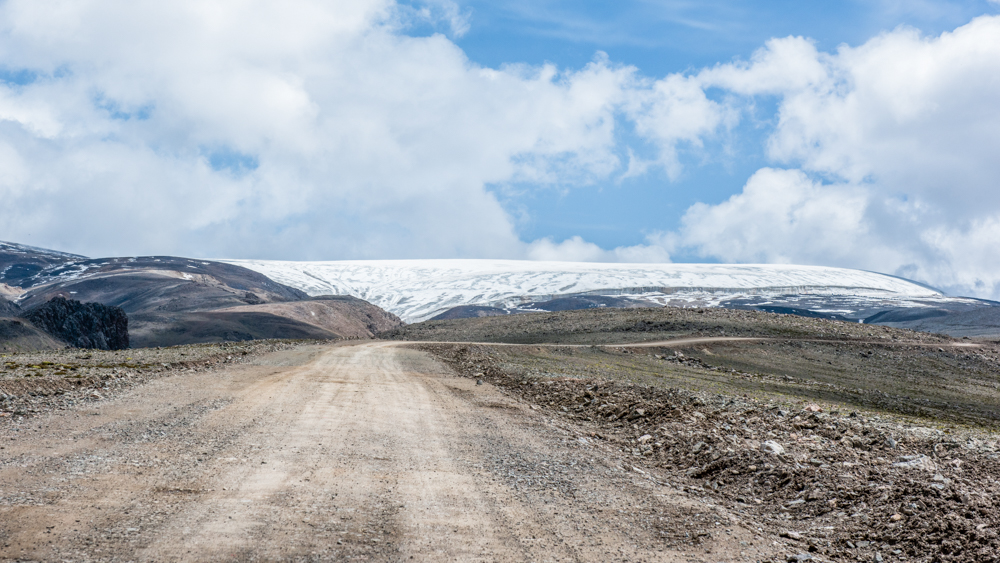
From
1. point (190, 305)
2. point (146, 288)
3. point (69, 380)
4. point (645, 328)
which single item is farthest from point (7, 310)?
point (146, 288)

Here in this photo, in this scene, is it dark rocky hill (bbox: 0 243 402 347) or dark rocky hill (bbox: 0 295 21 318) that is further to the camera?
dark rocky hill (bbox: 0 243 402 347)

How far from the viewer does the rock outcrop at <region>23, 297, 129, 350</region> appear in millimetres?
61312

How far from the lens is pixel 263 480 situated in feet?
26.4

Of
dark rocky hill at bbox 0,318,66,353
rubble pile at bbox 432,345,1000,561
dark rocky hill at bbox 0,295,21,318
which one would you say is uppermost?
rubble pile at bbox 432,345,1000,561

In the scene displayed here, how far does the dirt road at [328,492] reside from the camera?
19.6 feet

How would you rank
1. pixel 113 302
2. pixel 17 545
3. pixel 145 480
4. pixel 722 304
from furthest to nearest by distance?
pixel 722 304 → pixel 113 302 → pixel 145 480 → pixel 17 545

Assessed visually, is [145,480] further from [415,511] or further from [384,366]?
[384,366]

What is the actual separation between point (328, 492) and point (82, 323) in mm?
70326

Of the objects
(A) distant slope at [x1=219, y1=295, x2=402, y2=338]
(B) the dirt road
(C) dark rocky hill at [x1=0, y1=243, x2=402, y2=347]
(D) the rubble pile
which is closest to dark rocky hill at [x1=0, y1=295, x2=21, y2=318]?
(C) dark rocky hill at [x1=0, y1=243, x2=402, y2=347]

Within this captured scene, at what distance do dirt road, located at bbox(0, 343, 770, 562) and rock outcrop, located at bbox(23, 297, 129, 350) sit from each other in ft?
189

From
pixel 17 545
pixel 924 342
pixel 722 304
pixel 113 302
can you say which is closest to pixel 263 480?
pixel 17 545

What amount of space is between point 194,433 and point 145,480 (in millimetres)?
3191

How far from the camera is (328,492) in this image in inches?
301

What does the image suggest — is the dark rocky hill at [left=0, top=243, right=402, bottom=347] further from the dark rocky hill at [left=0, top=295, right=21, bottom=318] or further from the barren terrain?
the barren terrain
